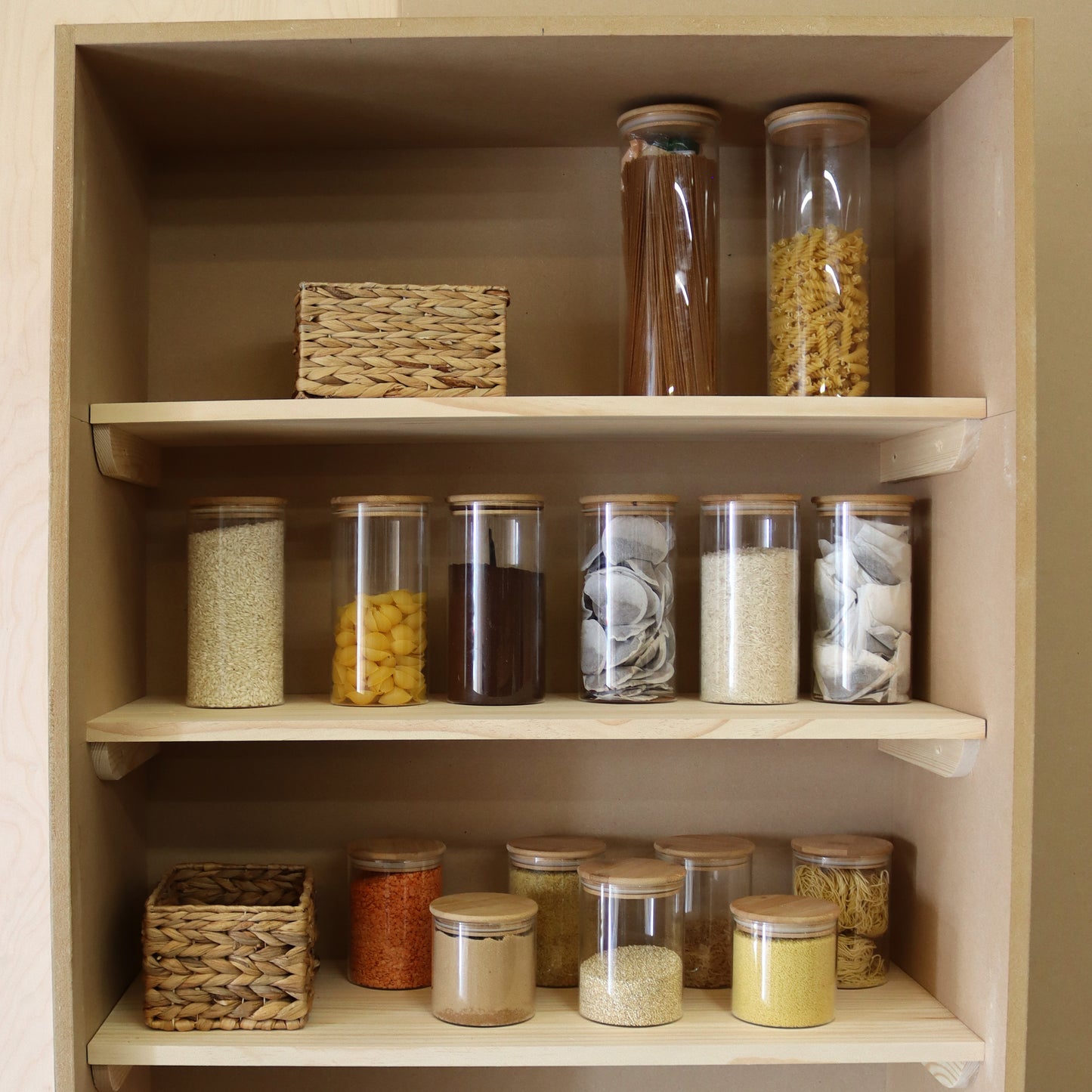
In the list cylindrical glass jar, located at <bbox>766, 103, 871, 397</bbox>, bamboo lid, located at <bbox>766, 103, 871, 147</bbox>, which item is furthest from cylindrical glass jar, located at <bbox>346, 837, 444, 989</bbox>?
bamboo lid, located at <bbox>766, 103, 871, 147</bbox>

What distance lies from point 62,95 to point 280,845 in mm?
877

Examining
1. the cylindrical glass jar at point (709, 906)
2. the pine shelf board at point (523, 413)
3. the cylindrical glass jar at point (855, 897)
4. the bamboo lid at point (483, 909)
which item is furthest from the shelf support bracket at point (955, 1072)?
the pine shelf board at point (523, 413)

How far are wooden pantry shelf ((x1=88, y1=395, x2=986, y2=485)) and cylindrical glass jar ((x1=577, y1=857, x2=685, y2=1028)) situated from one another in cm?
48

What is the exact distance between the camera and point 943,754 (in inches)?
45.5

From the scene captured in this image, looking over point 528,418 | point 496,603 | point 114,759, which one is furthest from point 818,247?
point 114,759

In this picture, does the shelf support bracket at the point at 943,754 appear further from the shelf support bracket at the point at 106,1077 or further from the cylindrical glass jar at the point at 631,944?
the shelf support bracket at the point at 106,1077

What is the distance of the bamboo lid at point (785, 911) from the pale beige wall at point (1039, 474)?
16.1 inches

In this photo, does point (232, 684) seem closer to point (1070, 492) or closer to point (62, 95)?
point (62, 95)

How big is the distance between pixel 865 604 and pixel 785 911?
1.11 feet

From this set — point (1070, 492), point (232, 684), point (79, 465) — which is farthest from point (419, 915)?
point (1070, 492)

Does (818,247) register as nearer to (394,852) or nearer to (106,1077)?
(394,852)

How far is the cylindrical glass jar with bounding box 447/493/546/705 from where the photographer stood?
3.90 ft

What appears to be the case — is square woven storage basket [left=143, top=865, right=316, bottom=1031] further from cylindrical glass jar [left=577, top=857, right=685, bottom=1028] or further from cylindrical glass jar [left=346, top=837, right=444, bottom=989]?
cylindrical glass jar [left=577, top=857, right=685, bottom=1028]

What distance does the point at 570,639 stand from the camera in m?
1.36
